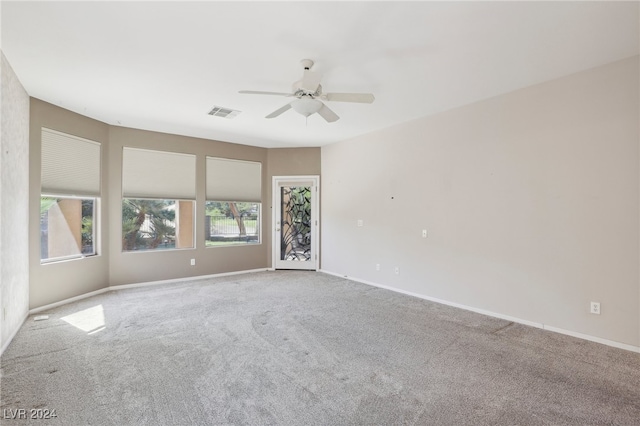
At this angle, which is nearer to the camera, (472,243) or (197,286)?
(472,243)

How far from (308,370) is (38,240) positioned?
3767 millimetres

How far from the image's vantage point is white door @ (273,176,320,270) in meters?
6.57

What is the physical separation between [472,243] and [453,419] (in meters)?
2.56

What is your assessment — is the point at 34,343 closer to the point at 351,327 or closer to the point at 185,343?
the point at 185,343

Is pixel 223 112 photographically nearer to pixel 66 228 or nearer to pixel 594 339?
pixel 66 228

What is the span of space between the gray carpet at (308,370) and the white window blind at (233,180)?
2.64 m

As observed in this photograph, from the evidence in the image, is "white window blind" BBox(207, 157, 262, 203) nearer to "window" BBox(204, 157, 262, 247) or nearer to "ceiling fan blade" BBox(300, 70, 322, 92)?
"window" BBox(204, 157, 262, 247)

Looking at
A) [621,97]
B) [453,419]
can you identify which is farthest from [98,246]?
[621,97]

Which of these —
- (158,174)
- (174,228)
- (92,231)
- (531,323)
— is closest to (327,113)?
(531,323)

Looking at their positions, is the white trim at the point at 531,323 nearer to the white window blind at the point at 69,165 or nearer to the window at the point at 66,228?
the window at the point at 66,228

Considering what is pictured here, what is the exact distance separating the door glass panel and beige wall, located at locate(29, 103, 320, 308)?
33cm

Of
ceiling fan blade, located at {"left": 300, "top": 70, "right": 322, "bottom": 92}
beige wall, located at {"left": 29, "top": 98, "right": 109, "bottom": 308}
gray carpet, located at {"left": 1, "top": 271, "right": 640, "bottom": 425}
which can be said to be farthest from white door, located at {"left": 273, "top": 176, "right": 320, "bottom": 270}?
ceiling fan blade, located at {"left": 300, "top": 70, "right": 322, "bottom": 92}

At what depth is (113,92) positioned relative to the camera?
11.8 ft

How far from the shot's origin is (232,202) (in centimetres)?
625
